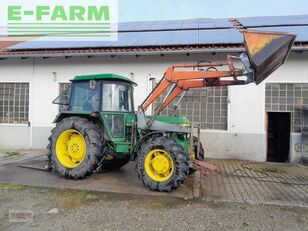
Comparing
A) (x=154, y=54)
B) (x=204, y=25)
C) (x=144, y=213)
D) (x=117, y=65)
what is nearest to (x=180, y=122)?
(x=144, y=213)

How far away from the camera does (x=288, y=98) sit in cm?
941

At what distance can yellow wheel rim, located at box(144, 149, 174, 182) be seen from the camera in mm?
5414

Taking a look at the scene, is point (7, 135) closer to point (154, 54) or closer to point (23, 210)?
point (154, 54)

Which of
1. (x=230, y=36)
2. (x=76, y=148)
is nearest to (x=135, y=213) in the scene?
(x=76, y=148)

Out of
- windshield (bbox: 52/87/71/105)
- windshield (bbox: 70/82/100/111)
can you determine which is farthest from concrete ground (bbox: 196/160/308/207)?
windshield (bbox: 52/87/71/105)

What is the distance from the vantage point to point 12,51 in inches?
432

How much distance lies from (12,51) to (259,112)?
9.40 meters

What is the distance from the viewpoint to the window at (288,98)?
30.7 ft

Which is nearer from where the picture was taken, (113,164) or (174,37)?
(113,164)

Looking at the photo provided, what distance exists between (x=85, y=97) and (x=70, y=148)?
1198 mm

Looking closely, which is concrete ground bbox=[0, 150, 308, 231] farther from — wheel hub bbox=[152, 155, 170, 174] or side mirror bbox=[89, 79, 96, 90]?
side mirror bbox=[89, 79, 96, 90]

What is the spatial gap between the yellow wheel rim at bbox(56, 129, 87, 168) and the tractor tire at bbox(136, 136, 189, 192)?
4.77 ft

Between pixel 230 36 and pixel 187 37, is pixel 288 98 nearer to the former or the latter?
pixel 230 36

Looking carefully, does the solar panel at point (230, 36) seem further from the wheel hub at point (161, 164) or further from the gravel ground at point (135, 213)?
the gravel ground at point (135, 213)
